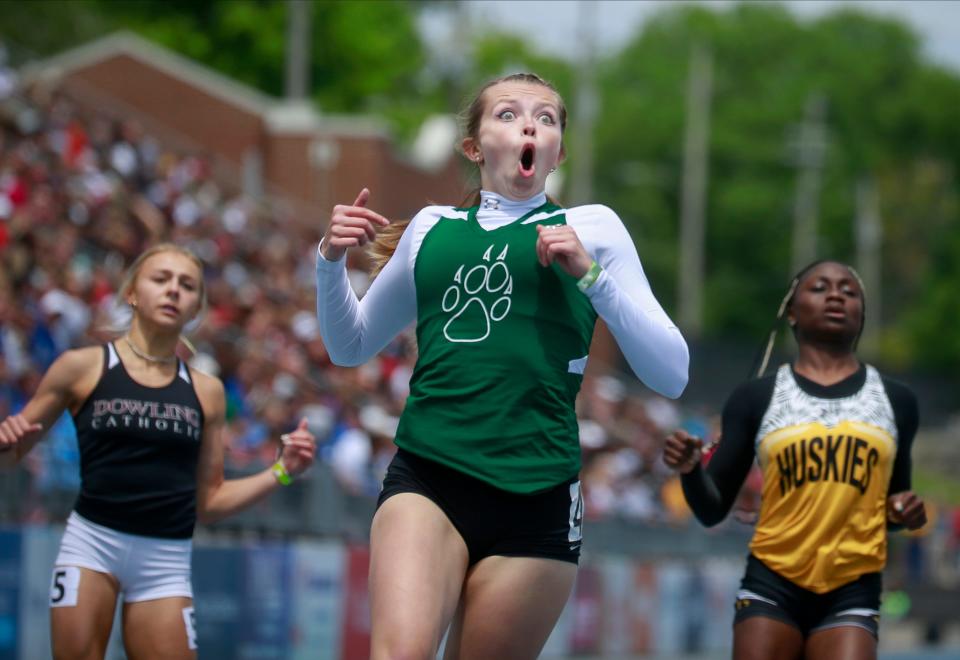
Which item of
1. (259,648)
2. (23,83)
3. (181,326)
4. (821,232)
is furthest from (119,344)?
(821,232)

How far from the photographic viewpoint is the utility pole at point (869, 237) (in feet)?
236

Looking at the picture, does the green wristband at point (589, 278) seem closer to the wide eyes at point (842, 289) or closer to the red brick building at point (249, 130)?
the wide eyes at point (842, 289)

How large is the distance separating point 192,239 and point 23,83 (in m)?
3.88

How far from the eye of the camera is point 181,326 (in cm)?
669

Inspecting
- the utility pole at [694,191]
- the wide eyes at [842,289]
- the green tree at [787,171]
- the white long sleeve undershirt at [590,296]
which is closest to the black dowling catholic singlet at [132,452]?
the white long sleeve undershirt at [590,296]

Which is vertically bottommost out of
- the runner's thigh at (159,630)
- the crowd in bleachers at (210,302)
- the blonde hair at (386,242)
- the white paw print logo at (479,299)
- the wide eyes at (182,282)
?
the runner's thigh at (159,630)

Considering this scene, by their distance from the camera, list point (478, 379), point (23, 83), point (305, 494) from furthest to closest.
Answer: point (23, 83) → point (305, 494) → point (478, 379)

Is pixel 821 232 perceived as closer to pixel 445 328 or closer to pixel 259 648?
pixel 259 648

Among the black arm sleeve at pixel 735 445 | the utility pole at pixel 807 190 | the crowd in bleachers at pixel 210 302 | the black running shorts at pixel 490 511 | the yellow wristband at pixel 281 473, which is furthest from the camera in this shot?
the utility pole at pixel 807 190

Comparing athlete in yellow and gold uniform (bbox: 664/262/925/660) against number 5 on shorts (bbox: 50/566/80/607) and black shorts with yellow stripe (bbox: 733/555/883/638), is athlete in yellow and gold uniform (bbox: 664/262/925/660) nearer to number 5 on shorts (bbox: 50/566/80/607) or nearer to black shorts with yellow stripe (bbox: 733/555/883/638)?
black shorts with yellow stripe (bbox: 733/555/883/638)

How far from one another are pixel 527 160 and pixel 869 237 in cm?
6877

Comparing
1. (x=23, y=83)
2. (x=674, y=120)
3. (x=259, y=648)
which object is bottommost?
(x=259, y=648)

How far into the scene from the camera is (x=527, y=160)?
5.00 metres

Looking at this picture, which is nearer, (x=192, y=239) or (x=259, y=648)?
(x=259, y=648)
